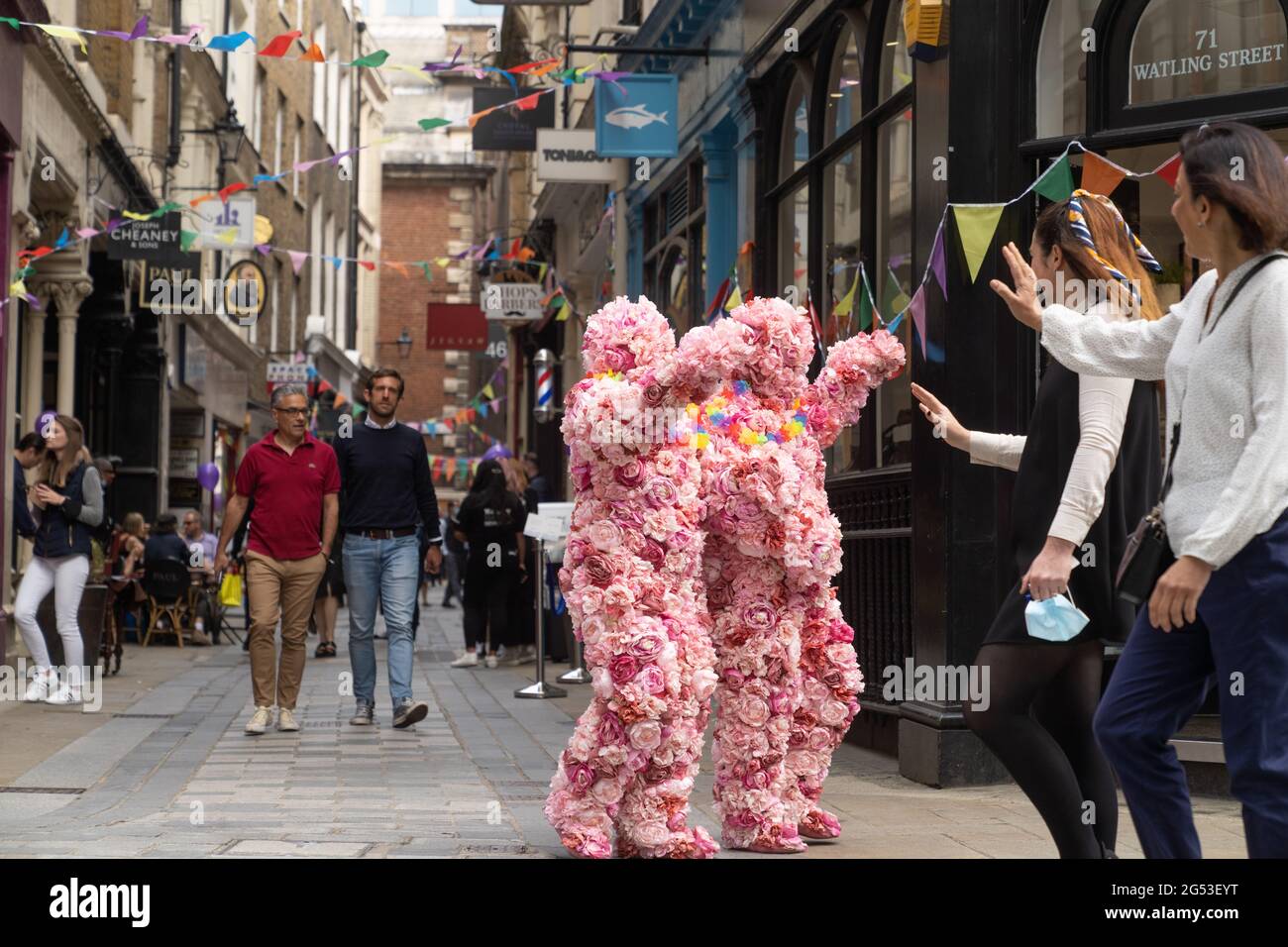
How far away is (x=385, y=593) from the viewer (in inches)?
403

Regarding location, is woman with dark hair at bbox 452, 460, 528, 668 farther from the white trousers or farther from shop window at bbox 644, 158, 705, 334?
the white trousers

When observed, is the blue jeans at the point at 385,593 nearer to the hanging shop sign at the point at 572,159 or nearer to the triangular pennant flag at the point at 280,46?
the triangular pennant flag at the point at 280,46

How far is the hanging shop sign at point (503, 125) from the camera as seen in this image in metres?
21.1

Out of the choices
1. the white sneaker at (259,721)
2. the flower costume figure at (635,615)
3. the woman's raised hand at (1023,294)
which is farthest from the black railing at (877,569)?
the woman's raised hand at (1023,294)

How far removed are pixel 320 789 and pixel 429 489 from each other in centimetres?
324

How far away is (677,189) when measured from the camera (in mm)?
16391

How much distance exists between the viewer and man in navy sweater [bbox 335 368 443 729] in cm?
1020

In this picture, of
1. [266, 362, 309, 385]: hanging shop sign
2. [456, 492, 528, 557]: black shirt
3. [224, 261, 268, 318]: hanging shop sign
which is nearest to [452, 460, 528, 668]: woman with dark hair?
[456, 492, 528, 557]: black shirt

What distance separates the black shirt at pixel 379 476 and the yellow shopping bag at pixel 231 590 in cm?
991

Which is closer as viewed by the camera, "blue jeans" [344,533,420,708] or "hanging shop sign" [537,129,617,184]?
"blue jeans" [344,533,420,708]

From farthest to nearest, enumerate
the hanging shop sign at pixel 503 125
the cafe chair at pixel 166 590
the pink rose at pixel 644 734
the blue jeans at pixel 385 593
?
the hanging shop sign at pixel 503 125 < the cafe chair at pixel 166 590 < the blue jeans at pixel 385 593 < the pink rose at pixel 644 734

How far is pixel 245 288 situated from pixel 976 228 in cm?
1853

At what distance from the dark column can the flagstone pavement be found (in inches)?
30.2
